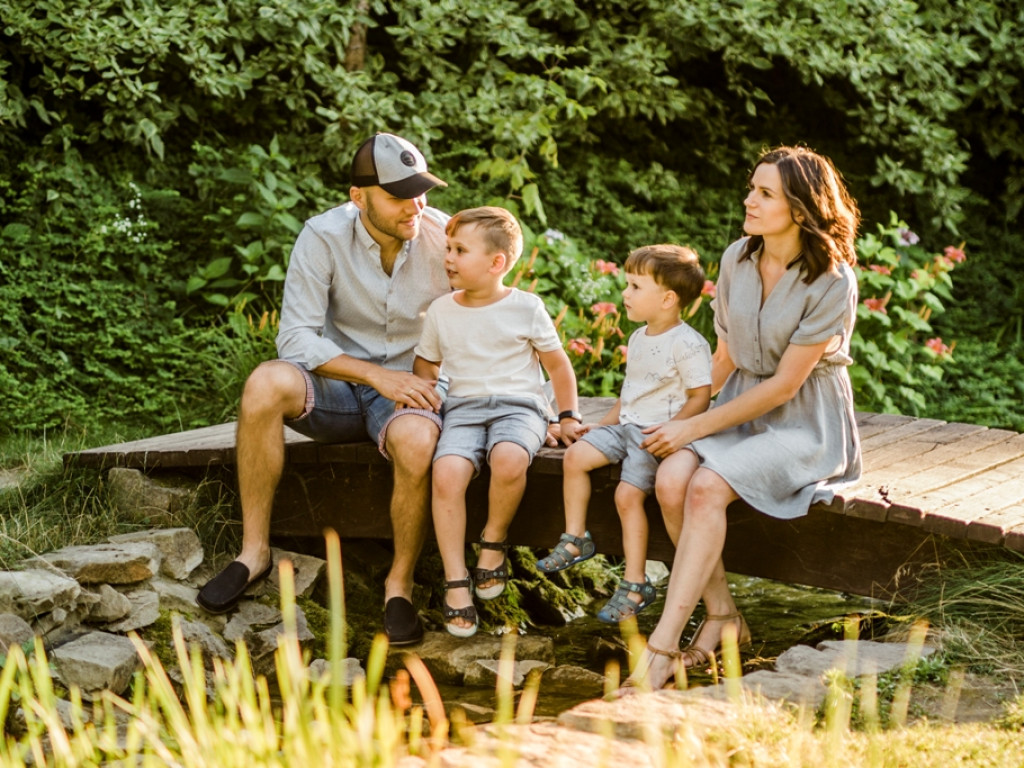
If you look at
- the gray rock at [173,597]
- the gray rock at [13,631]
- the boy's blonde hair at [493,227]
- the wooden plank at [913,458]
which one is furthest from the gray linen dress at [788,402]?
the gray rock at [13,631]

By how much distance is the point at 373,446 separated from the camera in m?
4.41

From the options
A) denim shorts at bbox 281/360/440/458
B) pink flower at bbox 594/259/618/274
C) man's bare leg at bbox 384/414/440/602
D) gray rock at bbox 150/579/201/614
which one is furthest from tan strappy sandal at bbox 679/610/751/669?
pink flower at bbox 594/259/618/274

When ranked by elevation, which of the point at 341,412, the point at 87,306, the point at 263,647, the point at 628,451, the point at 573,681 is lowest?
the point at 573,681


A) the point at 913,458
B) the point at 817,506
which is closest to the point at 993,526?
the point at 817,506

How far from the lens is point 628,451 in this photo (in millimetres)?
3992

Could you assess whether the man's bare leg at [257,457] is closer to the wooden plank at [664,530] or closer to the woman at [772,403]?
the wooden plank at [664,530]

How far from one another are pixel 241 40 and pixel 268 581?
13.1ft

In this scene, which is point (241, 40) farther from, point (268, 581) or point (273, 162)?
point (268, 581)

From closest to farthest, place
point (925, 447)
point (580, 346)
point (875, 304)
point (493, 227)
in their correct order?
1. point (493, 227)
2. point (925, 447)
3. point (580, 346)
4. point (875, 304)

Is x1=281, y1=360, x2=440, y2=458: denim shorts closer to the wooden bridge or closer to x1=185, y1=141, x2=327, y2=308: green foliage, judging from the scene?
the wooden bridge

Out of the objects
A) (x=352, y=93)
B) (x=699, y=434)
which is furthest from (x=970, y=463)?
(x=352, y=93)

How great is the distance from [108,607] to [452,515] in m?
1.16

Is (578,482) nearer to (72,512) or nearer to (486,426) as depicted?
(486,426)

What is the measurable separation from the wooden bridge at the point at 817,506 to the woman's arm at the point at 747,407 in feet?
1.01
